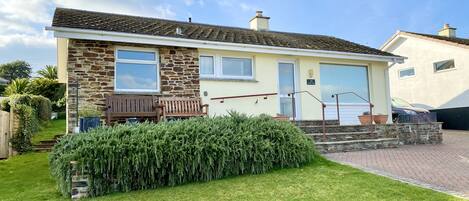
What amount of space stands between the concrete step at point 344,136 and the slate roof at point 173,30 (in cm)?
392

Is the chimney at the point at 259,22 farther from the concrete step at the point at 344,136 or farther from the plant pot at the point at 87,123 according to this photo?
the plant pot at the point at 87,123

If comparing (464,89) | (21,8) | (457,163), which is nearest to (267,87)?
(457,163)

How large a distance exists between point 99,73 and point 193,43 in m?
2.97

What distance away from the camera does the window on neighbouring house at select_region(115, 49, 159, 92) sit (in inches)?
458

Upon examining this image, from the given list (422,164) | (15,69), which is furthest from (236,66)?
(15,69)

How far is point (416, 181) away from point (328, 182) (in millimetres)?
1515

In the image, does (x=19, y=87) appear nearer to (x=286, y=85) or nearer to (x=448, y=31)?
(x=286, y=85)

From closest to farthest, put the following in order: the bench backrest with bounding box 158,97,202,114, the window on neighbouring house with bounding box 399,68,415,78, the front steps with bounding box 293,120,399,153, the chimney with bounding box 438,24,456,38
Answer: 1. the front steps with bounding box 293,120,399,153
2. the bench backrest with bounding box 158,97,202,114
3. the window on neighbouring house with bounding box 399,68,415,78
4. the chimney with bounding box 438,24,456,38

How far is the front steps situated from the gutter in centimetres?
270

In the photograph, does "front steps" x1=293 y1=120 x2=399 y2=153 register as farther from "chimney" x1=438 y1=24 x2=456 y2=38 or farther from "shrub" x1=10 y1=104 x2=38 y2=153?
"chimney" x1=438 y1=24 x2=456 y2=38

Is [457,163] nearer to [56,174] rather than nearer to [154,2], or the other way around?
[56,174]

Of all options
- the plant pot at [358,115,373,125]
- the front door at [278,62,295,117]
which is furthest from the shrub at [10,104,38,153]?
the plant pot at [358,115,373,125]

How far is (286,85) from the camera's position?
14188 millimetres

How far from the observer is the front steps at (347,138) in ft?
34.3
